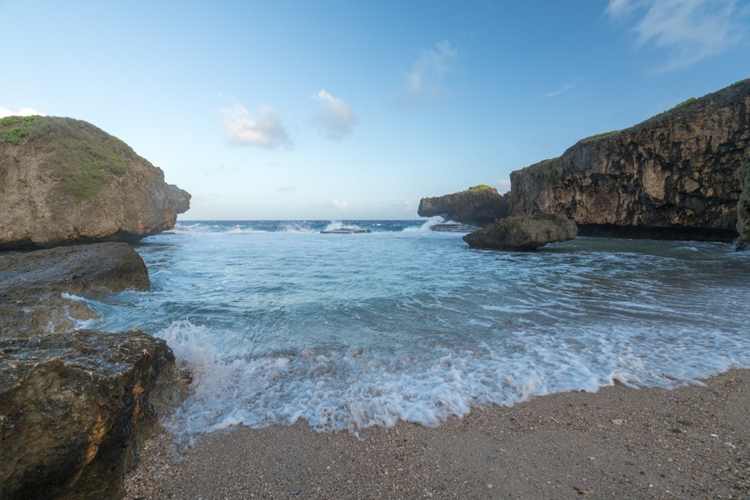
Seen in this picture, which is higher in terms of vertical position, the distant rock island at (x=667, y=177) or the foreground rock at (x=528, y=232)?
the distant rock island at (x=667, y=177)

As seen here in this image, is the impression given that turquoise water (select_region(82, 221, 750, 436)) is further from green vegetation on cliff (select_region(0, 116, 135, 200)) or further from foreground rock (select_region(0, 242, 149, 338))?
green vegetation on cliff (select_region(0, 116, 135, 200))

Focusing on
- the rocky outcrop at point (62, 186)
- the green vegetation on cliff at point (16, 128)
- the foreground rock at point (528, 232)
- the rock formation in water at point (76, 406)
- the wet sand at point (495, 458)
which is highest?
the green vegetation on cliff at point (16, 128)

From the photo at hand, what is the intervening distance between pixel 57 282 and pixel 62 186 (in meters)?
10.1

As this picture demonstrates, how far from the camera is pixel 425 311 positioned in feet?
21.2

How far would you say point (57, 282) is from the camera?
647 centimetres

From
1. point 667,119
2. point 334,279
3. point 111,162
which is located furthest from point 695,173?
point 111,162

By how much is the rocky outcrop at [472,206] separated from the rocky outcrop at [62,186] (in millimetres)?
38629

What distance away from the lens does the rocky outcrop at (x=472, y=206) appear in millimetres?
45688

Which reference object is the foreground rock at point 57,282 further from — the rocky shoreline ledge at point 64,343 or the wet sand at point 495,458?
the wet sand at point 495,458

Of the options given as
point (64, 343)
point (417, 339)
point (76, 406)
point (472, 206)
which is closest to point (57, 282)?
point (64, 343)

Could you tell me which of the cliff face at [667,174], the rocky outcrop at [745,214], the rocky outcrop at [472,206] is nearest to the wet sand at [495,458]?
the rocky outcrop at [745,214]

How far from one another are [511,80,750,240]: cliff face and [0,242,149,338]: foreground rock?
84.4ft

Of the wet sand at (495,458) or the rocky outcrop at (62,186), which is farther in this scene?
the rocky outcrop at (62,186)

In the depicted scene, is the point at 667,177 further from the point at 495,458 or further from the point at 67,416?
the point at 67,416
